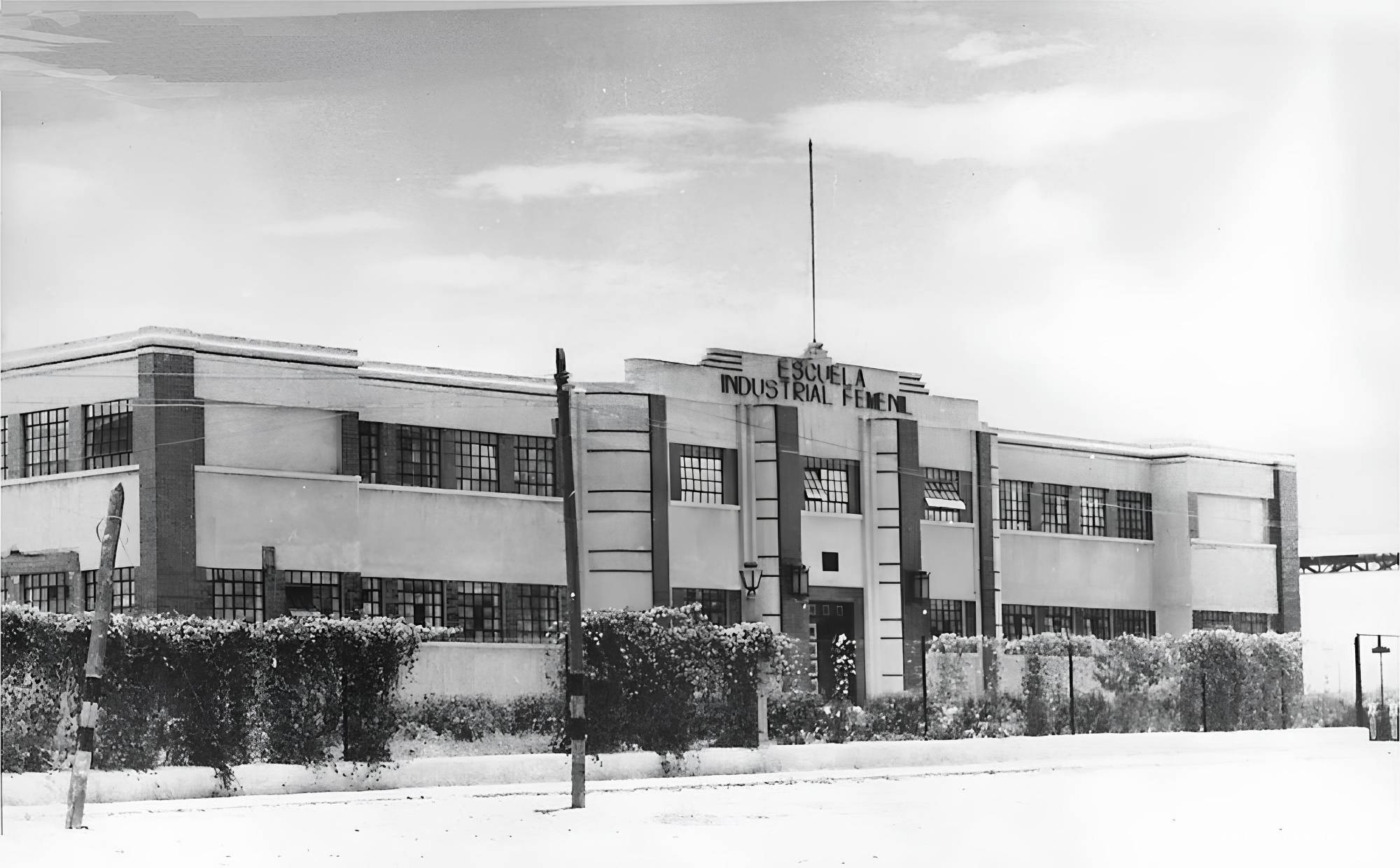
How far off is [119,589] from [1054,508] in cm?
2166

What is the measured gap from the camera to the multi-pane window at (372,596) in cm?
3416

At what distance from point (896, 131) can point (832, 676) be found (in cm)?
1565

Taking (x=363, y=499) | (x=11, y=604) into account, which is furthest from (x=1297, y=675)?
(x=11, y=604)

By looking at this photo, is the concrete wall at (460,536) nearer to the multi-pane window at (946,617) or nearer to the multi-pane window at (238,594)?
the multi-pane window at (238,594)

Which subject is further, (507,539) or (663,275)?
(507,539)

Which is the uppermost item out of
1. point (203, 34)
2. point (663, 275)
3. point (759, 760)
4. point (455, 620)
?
point (203, 34)

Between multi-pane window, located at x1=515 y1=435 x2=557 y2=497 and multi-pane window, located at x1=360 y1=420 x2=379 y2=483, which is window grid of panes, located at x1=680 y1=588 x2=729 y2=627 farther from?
multi-pane window, located at x1=360 y1=420 x2=379 y2=483

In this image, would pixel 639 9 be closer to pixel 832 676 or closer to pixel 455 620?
pixel 455 620

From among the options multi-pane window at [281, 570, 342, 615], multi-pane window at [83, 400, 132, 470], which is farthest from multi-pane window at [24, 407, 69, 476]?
multi-pane window at [281, 570, 342, 615]

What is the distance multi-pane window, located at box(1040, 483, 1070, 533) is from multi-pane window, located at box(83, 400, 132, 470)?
2126cm

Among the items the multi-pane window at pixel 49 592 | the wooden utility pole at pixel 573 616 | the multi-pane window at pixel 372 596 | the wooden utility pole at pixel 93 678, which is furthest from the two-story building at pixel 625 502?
the wooden utility pole at pixel 93 678

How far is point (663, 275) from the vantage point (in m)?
31.2

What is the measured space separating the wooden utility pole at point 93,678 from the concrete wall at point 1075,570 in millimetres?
24420

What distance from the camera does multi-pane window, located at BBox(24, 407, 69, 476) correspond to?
3231cm
